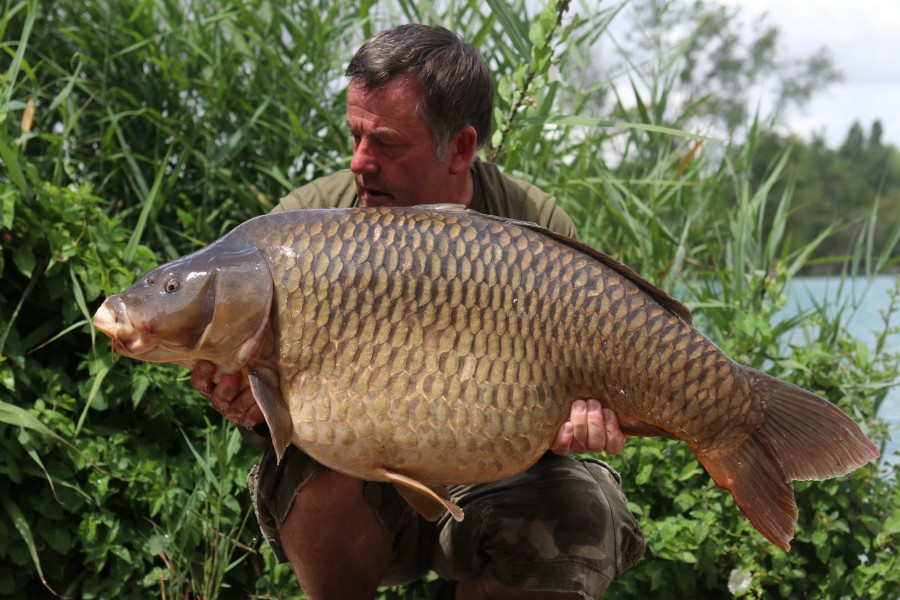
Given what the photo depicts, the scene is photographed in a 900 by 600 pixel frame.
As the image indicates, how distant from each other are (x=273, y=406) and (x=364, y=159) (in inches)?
23.0

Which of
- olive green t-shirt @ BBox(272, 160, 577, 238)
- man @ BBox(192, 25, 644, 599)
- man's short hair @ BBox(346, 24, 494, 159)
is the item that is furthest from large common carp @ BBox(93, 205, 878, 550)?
olive green t-shirt @ BBox(272, 160, 577, 238)

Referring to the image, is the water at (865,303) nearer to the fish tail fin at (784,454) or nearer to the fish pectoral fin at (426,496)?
the fish tail fin at (784,454)

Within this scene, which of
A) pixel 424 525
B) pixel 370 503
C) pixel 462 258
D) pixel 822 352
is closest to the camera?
pixel 462 258

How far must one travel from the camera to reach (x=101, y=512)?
2.35 metres

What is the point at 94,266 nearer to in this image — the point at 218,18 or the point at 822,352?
the point at 218,18

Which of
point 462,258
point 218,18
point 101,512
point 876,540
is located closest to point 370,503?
point 462,258

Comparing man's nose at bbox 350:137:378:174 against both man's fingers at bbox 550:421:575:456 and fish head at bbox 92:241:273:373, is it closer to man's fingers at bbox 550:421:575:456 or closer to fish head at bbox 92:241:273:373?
fish head at bbox 92:241:273:373

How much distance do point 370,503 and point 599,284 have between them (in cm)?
60

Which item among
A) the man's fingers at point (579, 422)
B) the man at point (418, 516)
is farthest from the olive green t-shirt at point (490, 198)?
the man's fingers at point (579, 422)

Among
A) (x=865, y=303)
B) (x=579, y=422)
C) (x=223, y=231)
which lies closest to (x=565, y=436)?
(x=579, y=422)

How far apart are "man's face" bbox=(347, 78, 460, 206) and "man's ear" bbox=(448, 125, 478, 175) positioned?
0.06m

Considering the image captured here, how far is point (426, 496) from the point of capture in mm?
1619

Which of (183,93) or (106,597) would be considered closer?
(106,597)

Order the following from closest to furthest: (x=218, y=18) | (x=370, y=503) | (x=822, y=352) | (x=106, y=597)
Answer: (x=370, y=503) < (x=106, y=597) < (x=822, y=352) < (x=218, y=18)
